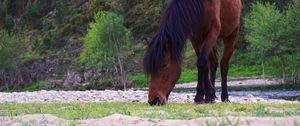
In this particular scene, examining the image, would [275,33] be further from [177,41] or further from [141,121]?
[141,121]

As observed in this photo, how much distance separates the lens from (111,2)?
465ft

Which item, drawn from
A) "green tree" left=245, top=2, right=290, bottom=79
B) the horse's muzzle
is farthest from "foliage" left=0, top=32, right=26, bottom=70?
the horse's muzzle

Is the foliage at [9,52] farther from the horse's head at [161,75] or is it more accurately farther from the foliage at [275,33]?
the horse's head at [161,75]

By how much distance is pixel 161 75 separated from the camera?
16.1 meters

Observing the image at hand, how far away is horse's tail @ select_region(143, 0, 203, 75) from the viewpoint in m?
15.8

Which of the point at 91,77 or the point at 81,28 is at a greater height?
the point at 81,28

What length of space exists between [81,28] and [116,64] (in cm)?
3469

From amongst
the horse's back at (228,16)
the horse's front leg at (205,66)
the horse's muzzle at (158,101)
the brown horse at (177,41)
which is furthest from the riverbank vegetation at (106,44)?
the horse's muzzle at (158,101)

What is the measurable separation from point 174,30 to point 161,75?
131cm

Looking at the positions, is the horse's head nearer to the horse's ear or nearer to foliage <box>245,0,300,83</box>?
the horse's ear

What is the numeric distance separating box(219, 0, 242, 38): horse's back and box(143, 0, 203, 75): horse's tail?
1885 millimetres

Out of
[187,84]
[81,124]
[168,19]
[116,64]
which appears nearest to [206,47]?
[168,19]

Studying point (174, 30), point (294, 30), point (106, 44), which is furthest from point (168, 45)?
point (106, 44)

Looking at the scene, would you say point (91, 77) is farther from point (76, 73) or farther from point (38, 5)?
point (38, 5)
